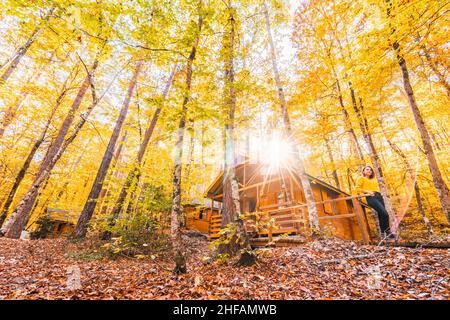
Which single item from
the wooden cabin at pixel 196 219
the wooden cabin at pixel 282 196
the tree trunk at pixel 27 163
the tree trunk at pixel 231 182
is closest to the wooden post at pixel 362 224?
the wooden cabin at pixel 282 196

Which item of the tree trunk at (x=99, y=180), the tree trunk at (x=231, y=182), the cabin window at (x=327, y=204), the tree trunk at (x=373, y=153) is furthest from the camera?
the cabin window at (x=327, y=204)

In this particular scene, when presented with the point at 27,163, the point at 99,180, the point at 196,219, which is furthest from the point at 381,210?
the point at 27,163

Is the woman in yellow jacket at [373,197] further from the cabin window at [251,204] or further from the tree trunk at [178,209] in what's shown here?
the cabin window at [251,204]

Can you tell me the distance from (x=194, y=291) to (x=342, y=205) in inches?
584

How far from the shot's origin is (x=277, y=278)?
426 centimetres

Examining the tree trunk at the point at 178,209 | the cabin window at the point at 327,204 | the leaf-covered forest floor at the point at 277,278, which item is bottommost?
the leaf-covered forest floor at the point at 277,278

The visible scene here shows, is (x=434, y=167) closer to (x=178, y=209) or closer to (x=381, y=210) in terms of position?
(x=381, y=210)

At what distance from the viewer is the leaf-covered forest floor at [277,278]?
331 cm

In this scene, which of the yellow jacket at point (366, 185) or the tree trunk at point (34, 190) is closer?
the yellow jacket at point (366, 185)
